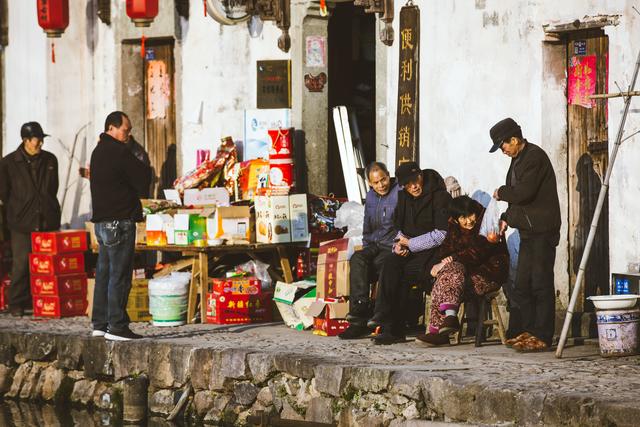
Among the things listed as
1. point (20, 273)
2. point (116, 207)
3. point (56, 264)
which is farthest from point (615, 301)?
point (20, 273)

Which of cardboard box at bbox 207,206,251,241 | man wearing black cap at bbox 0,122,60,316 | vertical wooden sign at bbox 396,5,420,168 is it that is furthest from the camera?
man wearing black cap at bbox 0,122,60,316

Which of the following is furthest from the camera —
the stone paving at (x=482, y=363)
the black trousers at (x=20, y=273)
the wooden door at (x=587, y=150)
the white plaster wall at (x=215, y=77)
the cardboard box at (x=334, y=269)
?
the white plaster wall at (x=215, y=77)

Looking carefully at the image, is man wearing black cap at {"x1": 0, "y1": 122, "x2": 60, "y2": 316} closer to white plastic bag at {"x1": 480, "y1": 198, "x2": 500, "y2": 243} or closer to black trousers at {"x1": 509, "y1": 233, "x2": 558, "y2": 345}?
white plastic bag at {"x1": 480, "y1": 198, "x2": 500, "y2": 243}

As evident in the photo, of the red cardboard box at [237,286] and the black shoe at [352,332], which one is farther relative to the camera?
the red cardboard box at [237,286]

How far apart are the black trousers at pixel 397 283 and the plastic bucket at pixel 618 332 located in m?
1.99

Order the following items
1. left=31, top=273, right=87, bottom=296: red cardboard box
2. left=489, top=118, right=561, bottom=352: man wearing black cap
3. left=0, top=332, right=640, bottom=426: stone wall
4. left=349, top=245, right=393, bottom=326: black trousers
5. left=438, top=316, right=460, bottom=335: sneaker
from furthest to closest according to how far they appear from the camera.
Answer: left=31, top=273, right=87, bottom=296: red cardboard box → left=349, top=245, right=393, bottom=326: black trousers → left=438, top=316, right=460, bottom=335: sneaker → left=489, top=118, right=561, bottom=352: man wearing black cap → left=0, top=332, right=640, bottom=426: stone wall

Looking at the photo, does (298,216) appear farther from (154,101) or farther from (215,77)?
(154,101)

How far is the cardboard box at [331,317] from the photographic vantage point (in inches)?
531

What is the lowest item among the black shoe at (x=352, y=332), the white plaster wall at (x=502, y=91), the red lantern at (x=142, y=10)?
the black shoe at (x=352, y=332)

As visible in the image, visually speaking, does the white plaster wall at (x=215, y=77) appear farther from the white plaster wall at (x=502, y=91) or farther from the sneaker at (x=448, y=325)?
the sneaker at (x=448, y=325)

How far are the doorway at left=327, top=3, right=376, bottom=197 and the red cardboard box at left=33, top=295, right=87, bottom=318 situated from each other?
10.1 feet

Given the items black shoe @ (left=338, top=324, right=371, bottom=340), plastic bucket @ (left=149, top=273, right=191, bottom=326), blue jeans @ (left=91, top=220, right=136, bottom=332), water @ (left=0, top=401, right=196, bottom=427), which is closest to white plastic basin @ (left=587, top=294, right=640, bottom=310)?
black shoe @ (left=338, top=324, right=371, bottom=340)

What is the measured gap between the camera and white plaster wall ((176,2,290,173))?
53.9 feet

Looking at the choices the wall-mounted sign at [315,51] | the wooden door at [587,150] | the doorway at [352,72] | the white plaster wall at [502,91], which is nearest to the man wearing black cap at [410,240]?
the white plaster wall at [502,91]
